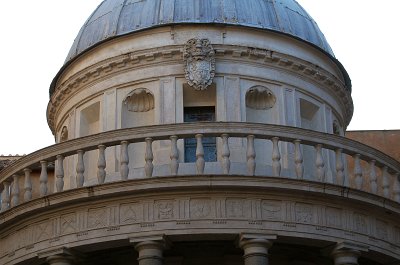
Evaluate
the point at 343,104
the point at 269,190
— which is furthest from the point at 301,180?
the point at 343,104

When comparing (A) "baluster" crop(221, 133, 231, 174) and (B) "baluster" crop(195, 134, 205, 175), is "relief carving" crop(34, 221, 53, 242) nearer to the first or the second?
(B) "baluster" crop(195, 134, 205, 175)

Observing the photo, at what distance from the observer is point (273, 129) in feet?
81.4

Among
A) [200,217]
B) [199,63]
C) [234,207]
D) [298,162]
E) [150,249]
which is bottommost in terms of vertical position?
[150,249]

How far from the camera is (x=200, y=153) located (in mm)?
24312

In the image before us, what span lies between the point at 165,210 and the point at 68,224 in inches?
96.1

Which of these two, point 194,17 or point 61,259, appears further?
point 194,17

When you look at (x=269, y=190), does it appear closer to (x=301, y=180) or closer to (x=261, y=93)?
(x=301, y=180)

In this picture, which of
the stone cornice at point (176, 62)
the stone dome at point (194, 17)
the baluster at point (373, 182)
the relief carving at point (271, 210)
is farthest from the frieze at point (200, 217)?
the stone dome at point (194, 17)

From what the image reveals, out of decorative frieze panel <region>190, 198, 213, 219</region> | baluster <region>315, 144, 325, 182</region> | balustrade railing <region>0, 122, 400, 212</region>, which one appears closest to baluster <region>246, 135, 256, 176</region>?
balustrade railing <region>0, 122, 400, 212</region>

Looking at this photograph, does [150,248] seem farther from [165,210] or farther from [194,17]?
[194,17]

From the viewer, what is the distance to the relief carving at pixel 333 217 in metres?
24.6

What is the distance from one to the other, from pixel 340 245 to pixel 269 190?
213 cm

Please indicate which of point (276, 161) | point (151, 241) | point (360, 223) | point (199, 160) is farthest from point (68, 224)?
point (360, 223)

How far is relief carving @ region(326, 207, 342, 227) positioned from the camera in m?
24.6
